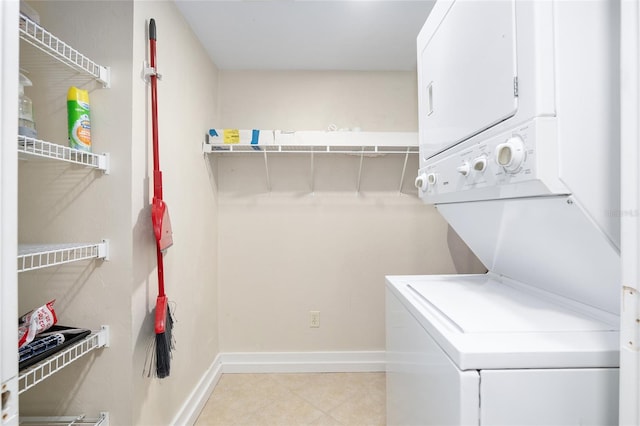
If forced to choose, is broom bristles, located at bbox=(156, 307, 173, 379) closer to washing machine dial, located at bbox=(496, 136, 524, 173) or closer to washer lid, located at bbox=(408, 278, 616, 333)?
washer lid, located at bbox=(408, 278, 616, 333)

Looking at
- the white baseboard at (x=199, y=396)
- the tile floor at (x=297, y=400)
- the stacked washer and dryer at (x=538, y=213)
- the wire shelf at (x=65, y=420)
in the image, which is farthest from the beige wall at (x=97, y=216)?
the stacked washer and dryer at (x=538, y=213)

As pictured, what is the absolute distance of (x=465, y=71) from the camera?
3.41 ft

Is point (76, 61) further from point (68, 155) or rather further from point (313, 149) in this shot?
point (313, 149)

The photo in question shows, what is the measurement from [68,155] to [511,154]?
5.02 ft

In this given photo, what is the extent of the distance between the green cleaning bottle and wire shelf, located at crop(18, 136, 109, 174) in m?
0.04

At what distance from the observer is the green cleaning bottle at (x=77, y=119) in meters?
1.23

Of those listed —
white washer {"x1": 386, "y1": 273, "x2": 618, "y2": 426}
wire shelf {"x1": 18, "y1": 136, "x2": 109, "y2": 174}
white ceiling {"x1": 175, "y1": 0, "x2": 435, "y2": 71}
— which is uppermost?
white ceiling {"x1": 175, "y1": 0, "x2": 435, "y2": 71}

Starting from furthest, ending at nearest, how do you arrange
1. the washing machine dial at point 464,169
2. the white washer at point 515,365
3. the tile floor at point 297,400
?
the tile floor at point 297,400 → the washing machine dial at point 464,169 → the white washer at point 515,365

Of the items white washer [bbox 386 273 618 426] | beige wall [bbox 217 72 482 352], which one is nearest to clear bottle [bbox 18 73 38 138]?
white washer [bbox 386 273 618 426]

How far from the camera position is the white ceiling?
188 centimetres

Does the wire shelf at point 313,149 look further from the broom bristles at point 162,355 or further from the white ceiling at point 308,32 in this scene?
the broom bristles at point 162,355

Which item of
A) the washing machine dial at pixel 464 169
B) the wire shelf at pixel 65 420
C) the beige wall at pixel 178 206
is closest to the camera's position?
the washing machine dial at pixel 464 169

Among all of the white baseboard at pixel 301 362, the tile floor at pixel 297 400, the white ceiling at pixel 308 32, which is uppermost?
the white ceiling at pixel 308 32

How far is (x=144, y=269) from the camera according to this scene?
4.76 ft
